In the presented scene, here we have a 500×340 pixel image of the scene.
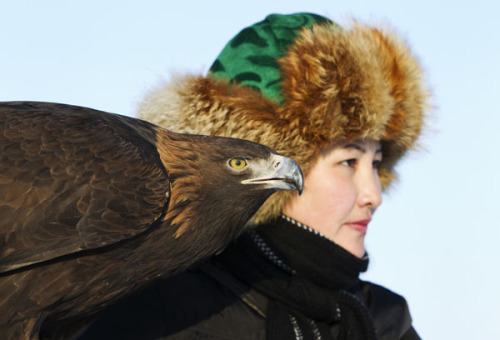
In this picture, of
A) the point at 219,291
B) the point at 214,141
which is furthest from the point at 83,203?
the point at 219,291

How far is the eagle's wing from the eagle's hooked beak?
48 cm

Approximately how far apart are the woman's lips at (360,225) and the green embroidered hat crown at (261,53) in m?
0.90

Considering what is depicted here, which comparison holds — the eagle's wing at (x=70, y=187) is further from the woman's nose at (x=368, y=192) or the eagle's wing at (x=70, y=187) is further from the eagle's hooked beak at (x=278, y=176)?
the woman's nose at (x=368, y=192)

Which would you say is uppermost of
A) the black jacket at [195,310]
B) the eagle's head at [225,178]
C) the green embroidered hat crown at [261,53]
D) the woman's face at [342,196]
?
the green embroidered hat crown at [261,53]

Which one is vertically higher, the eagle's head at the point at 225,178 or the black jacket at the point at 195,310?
the eagle's head at the point at 225,178

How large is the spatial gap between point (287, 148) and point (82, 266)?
1760mm

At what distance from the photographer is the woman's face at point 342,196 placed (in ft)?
16.7

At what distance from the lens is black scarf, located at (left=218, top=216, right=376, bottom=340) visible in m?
4.92

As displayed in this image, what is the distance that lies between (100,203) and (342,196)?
6.06 ft

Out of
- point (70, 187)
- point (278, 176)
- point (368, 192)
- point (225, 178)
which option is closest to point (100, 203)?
point (70, 187)

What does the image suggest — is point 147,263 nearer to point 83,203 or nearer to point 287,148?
point 83,203

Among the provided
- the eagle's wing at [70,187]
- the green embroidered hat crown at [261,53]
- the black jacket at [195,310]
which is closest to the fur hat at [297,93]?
the green embroidered hat crown at [261,53]

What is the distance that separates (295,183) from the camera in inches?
161

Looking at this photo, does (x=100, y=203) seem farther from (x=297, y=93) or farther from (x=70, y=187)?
(x=297, y=93)
